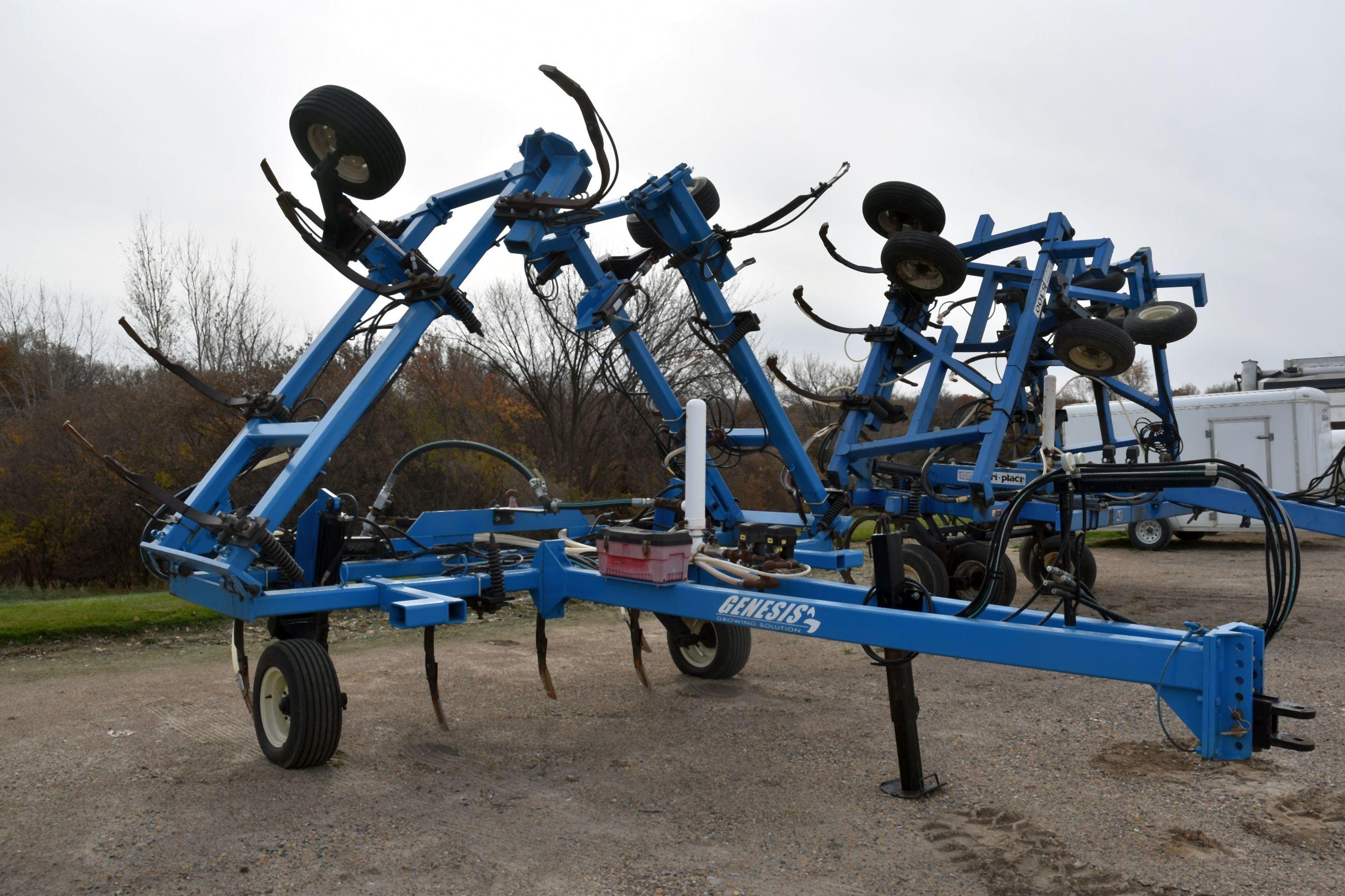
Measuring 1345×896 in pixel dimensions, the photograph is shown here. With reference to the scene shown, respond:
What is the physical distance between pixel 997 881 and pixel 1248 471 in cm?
171

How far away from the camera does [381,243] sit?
568 centimetres

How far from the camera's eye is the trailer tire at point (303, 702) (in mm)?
4566

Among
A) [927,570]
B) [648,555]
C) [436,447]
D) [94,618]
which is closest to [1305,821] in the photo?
[648,555]

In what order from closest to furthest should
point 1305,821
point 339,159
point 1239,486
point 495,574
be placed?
1. point 1239,486
2. point 1305,821
3. point 495,574
4. point 339,159

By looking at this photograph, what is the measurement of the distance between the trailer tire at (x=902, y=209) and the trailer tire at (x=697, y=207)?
2.28 meters

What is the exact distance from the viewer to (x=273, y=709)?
4.98 m

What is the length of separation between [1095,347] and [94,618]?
8.88 metres

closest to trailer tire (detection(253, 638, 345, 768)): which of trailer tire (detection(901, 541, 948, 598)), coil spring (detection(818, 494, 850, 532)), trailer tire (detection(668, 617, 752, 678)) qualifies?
trailer tire (detection(668, 617, 752, 678))

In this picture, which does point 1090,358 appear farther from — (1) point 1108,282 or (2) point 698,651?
(2) point 698,651

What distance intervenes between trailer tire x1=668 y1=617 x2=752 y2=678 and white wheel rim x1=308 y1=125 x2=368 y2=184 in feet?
11.4

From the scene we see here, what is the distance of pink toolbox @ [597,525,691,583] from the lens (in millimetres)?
4492

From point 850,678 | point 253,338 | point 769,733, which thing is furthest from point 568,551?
point 253,338

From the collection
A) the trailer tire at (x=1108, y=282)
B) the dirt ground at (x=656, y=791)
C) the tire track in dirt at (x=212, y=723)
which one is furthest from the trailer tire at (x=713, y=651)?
the trailer tire at (x=1108, y=282)

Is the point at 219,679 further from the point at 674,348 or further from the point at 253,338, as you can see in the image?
the point at 253,338
